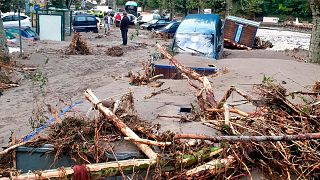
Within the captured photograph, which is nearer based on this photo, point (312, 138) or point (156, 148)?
point (312, 138)

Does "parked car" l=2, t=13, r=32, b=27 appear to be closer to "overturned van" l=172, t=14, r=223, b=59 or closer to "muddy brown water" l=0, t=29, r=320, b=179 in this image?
"muddy brown water" l=0, t=29, r=320, b=179

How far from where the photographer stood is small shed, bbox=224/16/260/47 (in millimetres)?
22500

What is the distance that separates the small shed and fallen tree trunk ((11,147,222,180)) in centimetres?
1861

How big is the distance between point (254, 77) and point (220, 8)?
3343 centimetres

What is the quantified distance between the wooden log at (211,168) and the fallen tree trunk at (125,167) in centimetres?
11

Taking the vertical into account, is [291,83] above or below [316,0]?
below

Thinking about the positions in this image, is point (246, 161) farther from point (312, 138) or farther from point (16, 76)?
point (16, 76)

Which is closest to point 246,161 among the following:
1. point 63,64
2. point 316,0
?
point 316,0

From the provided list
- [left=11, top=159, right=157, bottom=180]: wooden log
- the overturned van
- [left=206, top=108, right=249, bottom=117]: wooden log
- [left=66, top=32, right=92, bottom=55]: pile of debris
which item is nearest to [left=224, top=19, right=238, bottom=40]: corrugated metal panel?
the overturned van

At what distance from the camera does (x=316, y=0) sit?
48.9ft

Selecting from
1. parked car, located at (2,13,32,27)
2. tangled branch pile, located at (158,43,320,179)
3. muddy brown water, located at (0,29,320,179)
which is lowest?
muddy brown water, located at (0,29,320,179)

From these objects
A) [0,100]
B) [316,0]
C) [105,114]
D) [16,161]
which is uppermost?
[316,0]

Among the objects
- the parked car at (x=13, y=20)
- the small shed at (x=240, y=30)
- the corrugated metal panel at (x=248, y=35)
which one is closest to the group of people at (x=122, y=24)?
the small shed at (x=240, y=30)

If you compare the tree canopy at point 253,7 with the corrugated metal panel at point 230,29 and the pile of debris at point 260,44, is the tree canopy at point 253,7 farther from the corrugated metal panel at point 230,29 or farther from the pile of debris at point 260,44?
the corrugated metal panel at point 230,29
